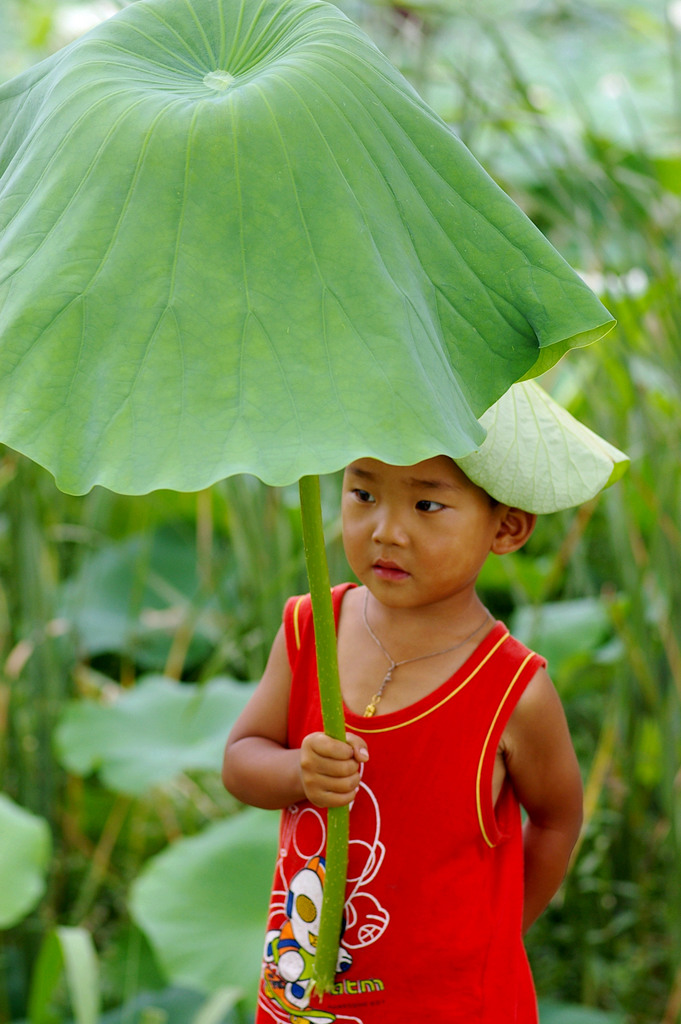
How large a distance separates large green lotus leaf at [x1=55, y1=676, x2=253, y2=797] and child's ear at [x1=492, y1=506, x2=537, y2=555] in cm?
104

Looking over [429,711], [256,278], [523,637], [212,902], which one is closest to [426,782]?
[429,711]

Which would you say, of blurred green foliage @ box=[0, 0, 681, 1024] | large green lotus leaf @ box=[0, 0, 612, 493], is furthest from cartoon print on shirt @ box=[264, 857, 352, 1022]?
blurred green foliage @ box=[0, 0, 681, 1024]

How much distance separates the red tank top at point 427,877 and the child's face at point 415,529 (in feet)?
0.25

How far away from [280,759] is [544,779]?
197mm

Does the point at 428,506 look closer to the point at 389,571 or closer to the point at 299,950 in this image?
the point at 389,571

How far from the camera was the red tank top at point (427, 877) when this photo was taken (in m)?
0.78

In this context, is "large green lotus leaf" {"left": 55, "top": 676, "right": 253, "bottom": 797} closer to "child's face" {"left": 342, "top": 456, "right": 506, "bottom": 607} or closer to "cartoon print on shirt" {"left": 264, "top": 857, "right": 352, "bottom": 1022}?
"cartoon print on shirt" {"left": 264, "top": 857, "right": 352, "bottom": 1022}

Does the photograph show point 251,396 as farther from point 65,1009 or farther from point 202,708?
point 65,1009

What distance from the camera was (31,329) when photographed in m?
0.55

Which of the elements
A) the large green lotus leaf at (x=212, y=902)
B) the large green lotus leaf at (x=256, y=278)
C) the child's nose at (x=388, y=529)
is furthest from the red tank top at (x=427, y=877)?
the large green lotus leaf at (x=212, y=902)

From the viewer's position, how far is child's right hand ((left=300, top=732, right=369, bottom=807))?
0.71 meters

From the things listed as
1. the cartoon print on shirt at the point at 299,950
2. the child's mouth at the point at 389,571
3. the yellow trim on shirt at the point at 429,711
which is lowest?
the cartoon print on shirt at the point at 299,950

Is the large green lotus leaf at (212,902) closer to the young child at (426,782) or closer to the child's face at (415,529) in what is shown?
the young child at (426,782)

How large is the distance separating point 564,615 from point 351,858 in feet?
4.05
